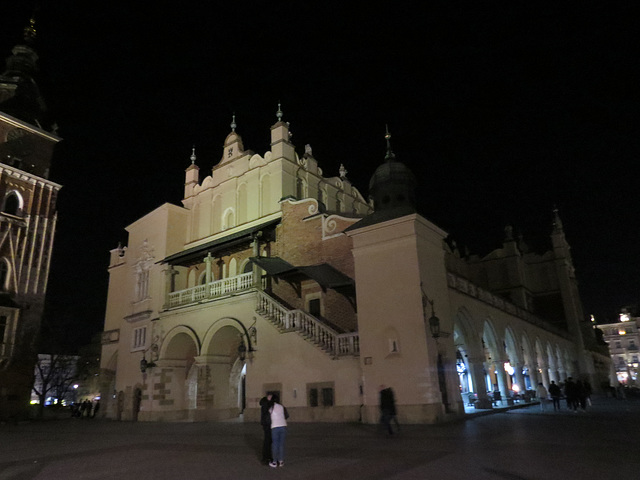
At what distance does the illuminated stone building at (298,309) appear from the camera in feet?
56.3

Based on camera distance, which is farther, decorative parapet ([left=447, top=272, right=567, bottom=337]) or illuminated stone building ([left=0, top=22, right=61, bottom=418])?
illuminated stone building ([left=0, top=22, right=61, bottom=418])

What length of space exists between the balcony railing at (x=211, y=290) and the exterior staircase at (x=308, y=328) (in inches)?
63.6

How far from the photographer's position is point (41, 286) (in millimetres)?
34906

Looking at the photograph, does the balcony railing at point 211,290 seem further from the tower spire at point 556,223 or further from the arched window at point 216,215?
the tower spire at point 556,223

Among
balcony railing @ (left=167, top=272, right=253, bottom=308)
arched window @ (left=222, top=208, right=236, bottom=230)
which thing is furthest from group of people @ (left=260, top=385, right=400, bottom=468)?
arched window @ (left=222, top=208, right=236, bottom=230)

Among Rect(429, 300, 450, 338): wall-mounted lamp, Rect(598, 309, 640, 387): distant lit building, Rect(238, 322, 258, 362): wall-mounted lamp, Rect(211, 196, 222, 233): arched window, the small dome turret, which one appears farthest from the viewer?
Rect(598, 309, 640, 387): distant lit building

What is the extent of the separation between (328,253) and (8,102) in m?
30.9

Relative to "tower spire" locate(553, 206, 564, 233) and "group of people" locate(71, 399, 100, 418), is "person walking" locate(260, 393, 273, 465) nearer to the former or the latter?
"group of people" locate(71, 399, 100, 418)

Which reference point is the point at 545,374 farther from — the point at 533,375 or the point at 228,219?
the point at 228,219

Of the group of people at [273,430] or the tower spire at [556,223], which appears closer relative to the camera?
the group of people at [273,430]

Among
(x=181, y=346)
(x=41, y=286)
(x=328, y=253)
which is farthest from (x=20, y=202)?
(x=328, y=253)

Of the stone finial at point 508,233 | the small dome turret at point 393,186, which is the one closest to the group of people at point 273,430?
the small dome turret at point 393,186

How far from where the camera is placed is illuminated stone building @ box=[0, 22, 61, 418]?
1251 inches

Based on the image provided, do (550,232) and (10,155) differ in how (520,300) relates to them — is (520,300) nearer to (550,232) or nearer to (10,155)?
(550,232)
